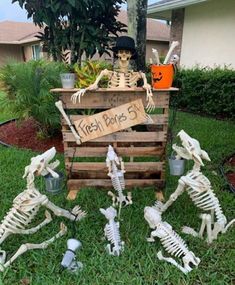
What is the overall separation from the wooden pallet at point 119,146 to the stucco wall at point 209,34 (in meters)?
5.25

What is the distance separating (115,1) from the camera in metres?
5.67

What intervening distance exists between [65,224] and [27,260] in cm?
45

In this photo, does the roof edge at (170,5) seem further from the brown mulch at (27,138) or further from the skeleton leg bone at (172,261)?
the skeleton leg bone at (172,261)

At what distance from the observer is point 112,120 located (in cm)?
273

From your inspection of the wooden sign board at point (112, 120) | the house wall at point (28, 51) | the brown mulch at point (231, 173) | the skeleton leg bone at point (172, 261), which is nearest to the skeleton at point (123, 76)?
the wooden sign board at point (112, 120)

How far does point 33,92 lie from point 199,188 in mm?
3044

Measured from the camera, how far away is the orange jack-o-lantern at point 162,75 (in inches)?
105

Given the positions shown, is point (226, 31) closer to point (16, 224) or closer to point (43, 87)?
point (43, 87)

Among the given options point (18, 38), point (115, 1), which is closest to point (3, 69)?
point (115, 1)

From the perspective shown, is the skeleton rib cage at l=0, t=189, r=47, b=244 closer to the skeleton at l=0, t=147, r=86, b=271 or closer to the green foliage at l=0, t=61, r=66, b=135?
the skeleton at l=0, t=147, r=86, b=271

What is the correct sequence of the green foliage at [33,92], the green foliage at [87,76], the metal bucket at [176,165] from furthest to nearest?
the green foliage at [33,92] → the green foliage at [87,76] → the metal bucket at [176,165]

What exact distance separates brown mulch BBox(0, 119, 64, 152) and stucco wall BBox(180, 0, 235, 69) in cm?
483

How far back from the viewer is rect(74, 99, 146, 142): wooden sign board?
2.70 metres

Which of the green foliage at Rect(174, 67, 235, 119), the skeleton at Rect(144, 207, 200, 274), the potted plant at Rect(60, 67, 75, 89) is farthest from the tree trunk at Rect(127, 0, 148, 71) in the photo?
the skeleton at Rect(144, 207, 200, 274)
